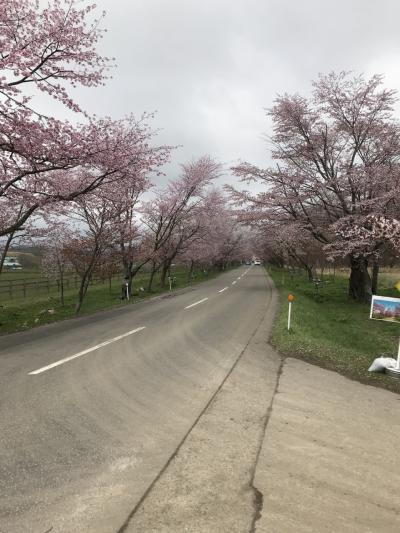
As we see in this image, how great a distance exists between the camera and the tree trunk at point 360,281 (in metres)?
19.2

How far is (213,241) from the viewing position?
144 ft

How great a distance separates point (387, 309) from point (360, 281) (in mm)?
12631

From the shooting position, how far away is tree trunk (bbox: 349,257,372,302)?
1924cm

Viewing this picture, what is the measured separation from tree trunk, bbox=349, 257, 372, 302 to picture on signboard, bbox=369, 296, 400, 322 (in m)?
10.8

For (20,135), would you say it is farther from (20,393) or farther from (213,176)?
(213,176)

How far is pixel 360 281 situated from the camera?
65.9 feet

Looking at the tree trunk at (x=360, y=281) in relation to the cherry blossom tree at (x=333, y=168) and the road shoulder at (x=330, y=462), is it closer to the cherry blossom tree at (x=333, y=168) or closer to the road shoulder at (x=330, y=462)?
the cherry blossom tree at (x=333, y=168)

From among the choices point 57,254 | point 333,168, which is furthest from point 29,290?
point 333,168

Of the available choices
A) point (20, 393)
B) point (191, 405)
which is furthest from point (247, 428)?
point (20, 393)

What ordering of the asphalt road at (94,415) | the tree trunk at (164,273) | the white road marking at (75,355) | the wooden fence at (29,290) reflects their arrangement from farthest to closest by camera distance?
the tree trunk at (164,273), the wooden fence at (29,290), the white road marking at (75,355), the asphalt road at (94,415)

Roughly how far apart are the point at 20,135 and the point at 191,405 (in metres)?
7.68

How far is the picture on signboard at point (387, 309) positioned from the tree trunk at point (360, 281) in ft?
35.5

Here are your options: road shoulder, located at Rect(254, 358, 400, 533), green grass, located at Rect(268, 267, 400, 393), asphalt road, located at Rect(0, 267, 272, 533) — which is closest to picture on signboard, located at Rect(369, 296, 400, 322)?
green grass, located at Rect(268, 267, 400, 393)

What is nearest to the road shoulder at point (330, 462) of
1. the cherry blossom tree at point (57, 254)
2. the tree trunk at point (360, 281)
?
the tree trunk at point (360, 281)
